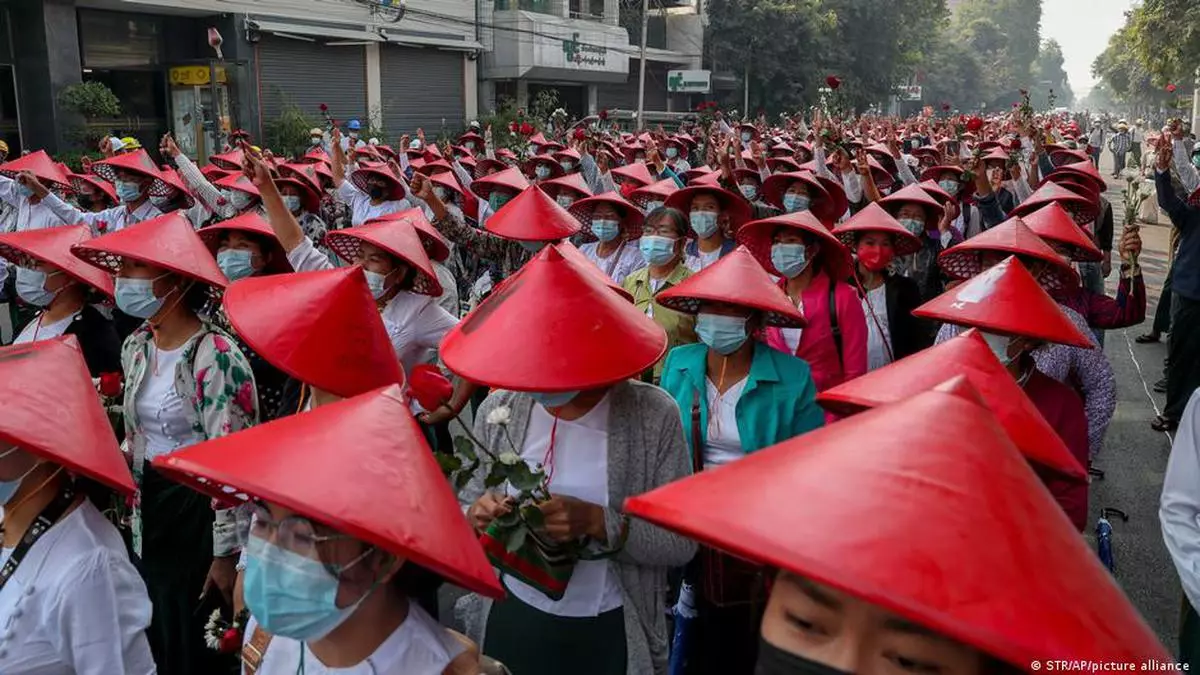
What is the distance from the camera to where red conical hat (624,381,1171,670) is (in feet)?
3.92

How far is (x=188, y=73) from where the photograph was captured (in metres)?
21.9

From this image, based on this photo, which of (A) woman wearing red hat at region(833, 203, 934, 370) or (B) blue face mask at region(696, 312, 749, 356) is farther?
(A) woman wearing red hat at region(833, 203, 934, 370)

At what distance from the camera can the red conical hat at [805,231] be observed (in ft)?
16.1

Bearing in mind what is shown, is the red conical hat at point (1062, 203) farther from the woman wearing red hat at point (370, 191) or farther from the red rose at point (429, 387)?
the red rose at point (429, 387)

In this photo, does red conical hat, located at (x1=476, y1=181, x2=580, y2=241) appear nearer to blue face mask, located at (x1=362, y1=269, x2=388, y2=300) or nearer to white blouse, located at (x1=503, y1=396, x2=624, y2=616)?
blue face mask, located at (x1=362, y1=269, x2=388, y2=300)

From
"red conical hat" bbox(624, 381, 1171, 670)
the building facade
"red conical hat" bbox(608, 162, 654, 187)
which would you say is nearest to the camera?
"red conical hat" bbox(624, 381, 1171, 670)

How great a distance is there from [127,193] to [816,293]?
5349mm

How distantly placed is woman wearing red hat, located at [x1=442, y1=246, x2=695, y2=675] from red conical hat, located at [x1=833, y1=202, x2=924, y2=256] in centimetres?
301

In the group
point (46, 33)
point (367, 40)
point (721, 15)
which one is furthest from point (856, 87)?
point (46, 33)

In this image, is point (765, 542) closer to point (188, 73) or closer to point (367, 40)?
point (188, 73)

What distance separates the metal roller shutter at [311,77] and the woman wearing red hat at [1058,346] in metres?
22.1

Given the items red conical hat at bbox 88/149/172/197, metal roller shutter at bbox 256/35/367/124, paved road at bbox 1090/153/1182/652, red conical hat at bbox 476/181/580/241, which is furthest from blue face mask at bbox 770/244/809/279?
metal roller shutter at bbox 256/35/367/124

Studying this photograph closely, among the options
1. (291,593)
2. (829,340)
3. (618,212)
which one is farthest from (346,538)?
(618,212)

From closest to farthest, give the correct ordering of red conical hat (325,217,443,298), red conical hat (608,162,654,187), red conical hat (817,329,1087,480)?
red conical hat (817,329,1087,480), red conical hat (325,217,443,298), red conical hat (608,162,654,187)
